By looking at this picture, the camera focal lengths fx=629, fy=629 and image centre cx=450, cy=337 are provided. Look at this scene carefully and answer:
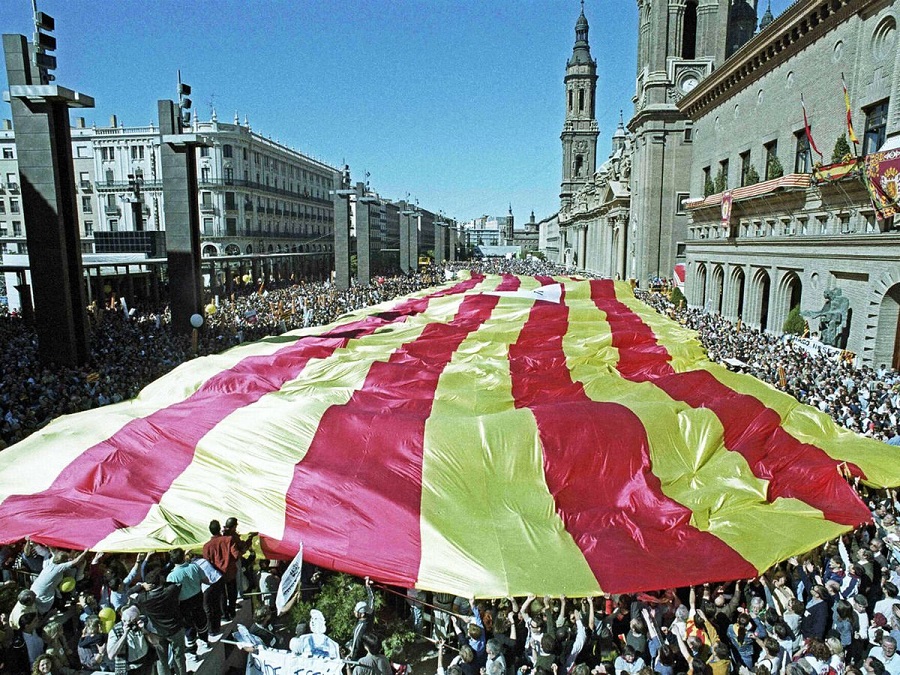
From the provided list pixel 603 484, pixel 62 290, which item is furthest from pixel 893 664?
pixel 62 290

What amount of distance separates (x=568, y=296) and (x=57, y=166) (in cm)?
1470

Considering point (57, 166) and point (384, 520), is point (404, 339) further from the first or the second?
point (57, 166)

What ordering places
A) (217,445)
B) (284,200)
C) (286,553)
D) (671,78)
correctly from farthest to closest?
(284,200) → (671,78) → (217,445) → (286,553)

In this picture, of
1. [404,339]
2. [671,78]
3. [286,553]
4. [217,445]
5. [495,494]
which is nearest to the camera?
[286,553]

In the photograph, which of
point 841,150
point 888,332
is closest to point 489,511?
point 888,332

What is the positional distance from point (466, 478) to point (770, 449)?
4243 millimetres

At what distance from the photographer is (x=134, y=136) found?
50781mm

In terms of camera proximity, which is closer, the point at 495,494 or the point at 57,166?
the point at 495,494

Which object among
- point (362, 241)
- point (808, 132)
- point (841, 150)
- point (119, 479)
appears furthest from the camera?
point (362, 241)

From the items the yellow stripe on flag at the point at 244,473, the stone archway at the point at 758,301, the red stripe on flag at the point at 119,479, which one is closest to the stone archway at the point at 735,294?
the stone archway at the point at 758,301

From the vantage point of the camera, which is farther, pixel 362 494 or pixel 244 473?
pixel 244 473

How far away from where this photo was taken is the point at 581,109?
300 feet

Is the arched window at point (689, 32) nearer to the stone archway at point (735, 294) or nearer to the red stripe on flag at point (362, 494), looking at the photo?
the stone archway at point (735, 294)

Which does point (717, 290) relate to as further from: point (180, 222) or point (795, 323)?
point (180, 222)
